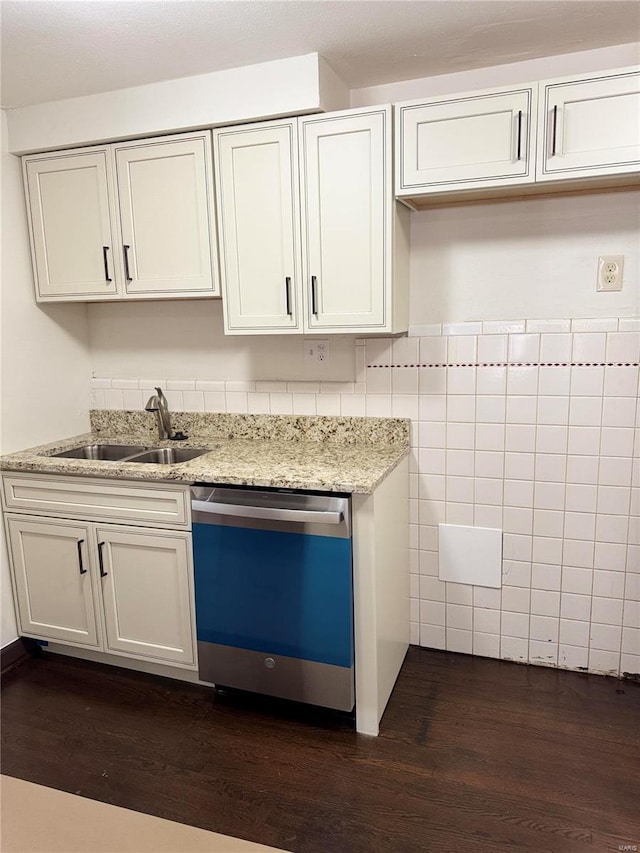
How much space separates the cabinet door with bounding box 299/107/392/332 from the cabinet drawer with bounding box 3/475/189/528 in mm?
882

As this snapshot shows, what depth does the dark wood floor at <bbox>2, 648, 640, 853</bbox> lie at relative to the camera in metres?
1.69

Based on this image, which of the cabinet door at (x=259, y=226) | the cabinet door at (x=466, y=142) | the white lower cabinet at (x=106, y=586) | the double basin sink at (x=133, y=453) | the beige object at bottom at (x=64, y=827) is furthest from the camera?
the double basin sink at (x=133, y=453)

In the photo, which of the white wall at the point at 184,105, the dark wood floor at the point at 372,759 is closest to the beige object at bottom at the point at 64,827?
the dark wood floor at the point at 372,759

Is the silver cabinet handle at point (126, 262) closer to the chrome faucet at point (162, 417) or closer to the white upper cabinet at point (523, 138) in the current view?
the chrome faucet at point (162, 417)

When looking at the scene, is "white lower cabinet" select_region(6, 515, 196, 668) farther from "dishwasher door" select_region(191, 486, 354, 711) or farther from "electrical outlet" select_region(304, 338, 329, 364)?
"electrical outlet" select_region(304, 338, 329, 364)

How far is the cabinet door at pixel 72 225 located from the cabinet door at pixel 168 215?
0.27 ft

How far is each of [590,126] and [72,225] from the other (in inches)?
79.6

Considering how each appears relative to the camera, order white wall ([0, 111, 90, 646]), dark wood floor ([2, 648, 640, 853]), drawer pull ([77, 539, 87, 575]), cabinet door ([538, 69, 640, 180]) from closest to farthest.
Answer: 1. dark wood floor ([2, 648, 640, 853])
2. cabinet door ([538, 69, 640, 180])
3. drawer pull ([77, 539, 87, 575])
4. white wall ([0, 111, 90, 646])

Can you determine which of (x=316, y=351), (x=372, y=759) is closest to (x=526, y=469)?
(x=316, y=351)

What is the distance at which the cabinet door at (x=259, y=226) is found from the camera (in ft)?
7.16

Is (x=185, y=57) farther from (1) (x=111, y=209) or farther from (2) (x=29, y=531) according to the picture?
(2) (x=29, y=531)

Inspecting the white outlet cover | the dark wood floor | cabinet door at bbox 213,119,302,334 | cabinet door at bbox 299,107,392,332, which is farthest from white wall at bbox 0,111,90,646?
the white outlet cover

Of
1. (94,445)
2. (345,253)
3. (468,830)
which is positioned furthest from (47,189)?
(468,830)

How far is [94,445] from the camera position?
9.16 ft
